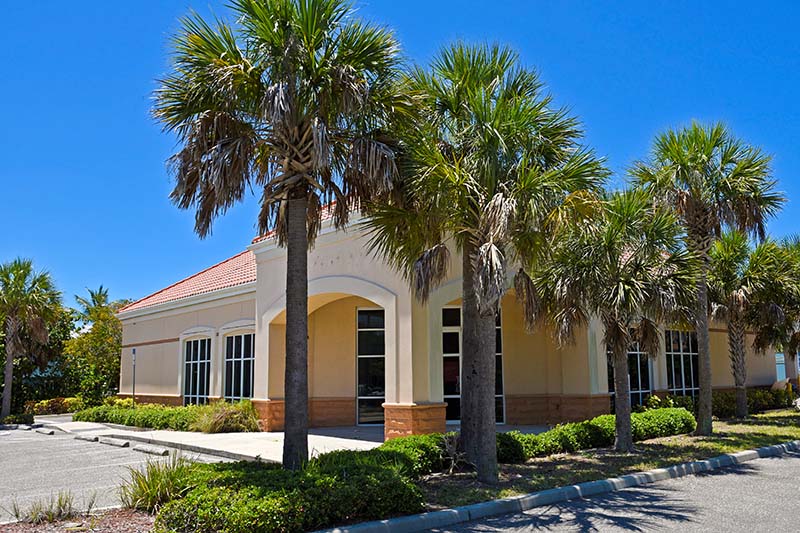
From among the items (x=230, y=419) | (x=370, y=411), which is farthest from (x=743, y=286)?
(x=230, y=419)

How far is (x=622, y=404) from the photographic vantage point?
1386 centimetres

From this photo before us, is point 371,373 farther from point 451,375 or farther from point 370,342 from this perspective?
point 451,375

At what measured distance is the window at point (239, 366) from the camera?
23.5 m

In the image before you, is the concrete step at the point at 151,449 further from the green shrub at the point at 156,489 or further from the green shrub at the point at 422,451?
the green shrub at the point at 156,489

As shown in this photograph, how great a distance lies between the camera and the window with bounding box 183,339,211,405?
26.1 meters

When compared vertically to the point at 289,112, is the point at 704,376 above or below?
below

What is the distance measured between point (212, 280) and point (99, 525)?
20.5 meters

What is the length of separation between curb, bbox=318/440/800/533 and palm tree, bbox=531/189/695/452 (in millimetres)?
1772

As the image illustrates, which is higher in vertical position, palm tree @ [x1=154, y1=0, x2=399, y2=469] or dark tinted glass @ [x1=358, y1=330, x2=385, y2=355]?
palm tree @ [x1=154, y1=0, x2=399, y2=469]

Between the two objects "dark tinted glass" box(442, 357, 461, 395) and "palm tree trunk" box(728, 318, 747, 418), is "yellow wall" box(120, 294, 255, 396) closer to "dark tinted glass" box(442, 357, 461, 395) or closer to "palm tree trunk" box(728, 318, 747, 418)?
"dark tinted glass" box(442, 357, 461, 395)

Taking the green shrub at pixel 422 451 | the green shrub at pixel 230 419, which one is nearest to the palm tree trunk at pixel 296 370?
the green shrub at pixel 422 451

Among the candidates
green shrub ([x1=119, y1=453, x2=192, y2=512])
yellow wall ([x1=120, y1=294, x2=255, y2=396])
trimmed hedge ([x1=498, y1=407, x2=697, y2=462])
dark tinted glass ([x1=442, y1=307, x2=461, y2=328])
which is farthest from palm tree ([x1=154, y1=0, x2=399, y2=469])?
yellow wall ([x1=120, y1=294, x2=255, y2=396])

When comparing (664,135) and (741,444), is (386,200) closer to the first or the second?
(664,135)

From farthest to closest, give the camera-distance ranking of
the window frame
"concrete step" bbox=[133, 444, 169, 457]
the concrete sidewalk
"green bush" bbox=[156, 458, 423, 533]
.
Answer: the window frame < "concrete step" bbox=[133, 444, 169, 457] < the concrete sidewalk < "green bush" bbox=[156, 458, 423, 533]
